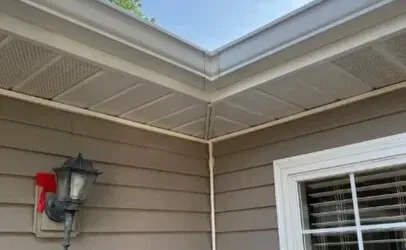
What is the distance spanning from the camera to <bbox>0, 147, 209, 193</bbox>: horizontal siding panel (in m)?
2.07

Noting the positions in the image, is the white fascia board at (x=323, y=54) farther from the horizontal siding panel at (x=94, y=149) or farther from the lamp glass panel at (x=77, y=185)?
the lamp glass panel at (x=77, y=185)

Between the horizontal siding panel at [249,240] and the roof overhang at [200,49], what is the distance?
2.90 ft

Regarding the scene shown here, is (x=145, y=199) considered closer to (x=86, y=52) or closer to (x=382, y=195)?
(x=86, y=52)

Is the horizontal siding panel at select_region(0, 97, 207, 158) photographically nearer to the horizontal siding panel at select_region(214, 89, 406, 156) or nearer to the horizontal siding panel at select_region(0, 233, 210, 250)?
the horizontal siding panel at select_region(214, 89, 406, 156)

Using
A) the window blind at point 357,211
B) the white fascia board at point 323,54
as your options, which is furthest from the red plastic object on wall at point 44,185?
the window blind at point 357,211

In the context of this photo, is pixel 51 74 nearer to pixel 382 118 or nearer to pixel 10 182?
pixel 10 182

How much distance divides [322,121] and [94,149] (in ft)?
4.32

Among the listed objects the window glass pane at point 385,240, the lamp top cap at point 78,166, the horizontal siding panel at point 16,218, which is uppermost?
the lamp top cap at point 78,166

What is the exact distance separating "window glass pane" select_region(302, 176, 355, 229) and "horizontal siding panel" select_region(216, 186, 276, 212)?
0.73 feet

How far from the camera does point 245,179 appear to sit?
2779mm

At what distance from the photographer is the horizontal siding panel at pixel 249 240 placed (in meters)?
2.54

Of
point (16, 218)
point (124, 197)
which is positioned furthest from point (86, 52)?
point (124, 197)

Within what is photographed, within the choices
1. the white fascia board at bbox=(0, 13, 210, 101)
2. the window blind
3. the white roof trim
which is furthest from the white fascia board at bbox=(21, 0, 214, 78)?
the window blind

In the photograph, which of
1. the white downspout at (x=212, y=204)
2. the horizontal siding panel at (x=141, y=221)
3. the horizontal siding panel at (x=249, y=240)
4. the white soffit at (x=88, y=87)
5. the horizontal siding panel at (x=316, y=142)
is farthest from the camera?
the white downspout at (x=212, y=204)
